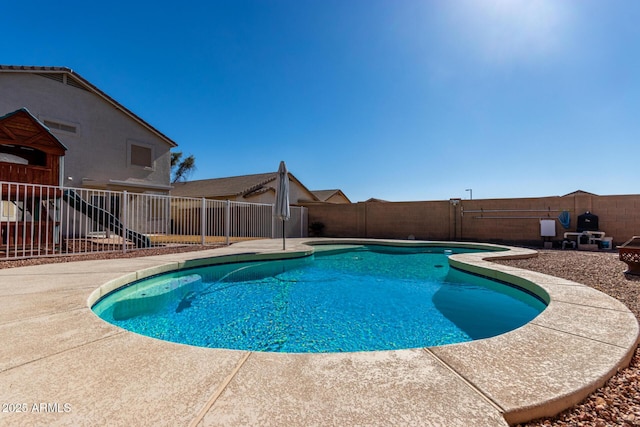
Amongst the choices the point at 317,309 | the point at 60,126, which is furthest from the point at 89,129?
the point at 317,309

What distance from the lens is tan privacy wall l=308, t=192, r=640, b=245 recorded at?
11.0m

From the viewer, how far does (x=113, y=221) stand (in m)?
8.77

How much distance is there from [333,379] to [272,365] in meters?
0.42

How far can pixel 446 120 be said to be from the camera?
11.6 m

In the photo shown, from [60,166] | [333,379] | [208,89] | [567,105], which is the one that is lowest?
[333,379]

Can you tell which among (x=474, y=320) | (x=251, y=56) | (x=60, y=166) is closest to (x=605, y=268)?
(x=474, y=320)

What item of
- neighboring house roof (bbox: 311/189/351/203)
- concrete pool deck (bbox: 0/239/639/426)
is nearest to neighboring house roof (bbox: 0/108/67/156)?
concrete pool deck (bbox: 0/239/639/426)

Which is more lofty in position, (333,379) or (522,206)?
(522,206)

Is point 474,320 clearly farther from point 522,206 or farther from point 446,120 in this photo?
point 522,206

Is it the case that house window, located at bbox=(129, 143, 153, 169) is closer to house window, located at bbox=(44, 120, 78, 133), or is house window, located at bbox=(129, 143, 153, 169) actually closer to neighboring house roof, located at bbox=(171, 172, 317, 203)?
house window, located at bbox=(44, 120, 78, 133)

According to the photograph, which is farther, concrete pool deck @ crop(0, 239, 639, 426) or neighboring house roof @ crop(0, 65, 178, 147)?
neighboring house roof @ crop(0, 65, 178, 147)

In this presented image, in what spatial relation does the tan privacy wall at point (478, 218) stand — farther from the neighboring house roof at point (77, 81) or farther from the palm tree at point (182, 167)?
the palm tree at point (182, 167)

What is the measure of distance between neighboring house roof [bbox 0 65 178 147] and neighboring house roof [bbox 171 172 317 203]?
180 inches

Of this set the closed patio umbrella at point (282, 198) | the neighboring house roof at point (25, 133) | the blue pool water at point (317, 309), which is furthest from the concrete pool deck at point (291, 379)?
the neighboring house roof at point (25, 133)
